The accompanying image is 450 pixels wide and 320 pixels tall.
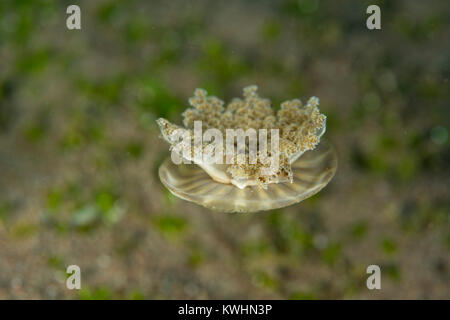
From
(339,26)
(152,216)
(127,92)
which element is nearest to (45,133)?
(127,92)

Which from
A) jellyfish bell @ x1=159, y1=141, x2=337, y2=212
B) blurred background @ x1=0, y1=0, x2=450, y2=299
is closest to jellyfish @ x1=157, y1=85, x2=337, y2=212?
jellyfish bell @ x1=159, y1=141, x2=337, y2=212

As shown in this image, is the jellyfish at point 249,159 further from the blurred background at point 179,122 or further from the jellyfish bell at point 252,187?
the blurred background at point 179,122

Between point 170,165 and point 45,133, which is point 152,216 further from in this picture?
point 45,133

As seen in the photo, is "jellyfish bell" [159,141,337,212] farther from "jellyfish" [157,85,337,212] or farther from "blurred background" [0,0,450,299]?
"blurred background" [0,0,450,299]

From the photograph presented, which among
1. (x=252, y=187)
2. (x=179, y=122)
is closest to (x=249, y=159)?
(x=252, y=187)

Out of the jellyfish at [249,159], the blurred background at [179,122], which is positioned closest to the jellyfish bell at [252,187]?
the jellyfish at [249,159]

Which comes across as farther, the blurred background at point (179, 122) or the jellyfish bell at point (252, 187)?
the blurred background at point (179, 122)
